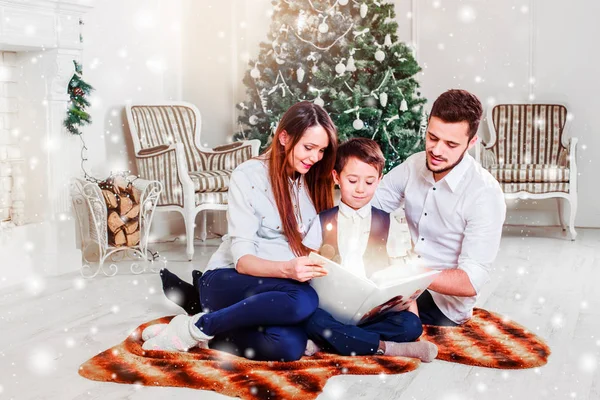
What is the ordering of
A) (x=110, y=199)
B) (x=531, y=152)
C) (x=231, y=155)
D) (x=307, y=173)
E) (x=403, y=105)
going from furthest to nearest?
(x=531, y=152)
(x=231, y=155)
(x=403, y=105)
(x=110, y=199)
(x=307, y=173)

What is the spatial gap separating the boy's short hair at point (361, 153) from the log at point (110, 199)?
187 cm

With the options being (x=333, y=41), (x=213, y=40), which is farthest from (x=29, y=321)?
(x=213, y=40)

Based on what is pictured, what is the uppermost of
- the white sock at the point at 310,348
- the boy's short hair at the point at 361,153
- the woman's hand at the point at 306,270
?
the boy's short hair at the point at 361,153

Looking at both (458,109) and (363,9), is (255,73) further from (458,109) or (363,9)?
(458,109)

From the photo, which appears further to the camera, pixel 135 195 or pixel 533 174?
pixel 533 174

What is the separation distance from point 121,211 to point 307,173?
1730 mm

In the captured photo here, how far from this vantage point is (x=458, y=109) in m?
2.24

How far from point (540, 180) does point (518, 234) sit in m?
0.43

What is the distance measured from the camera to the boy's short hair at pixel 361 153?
225 cm

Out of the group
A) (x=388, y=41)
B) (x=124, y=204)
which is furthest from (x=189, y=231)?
(x=388, y=41)

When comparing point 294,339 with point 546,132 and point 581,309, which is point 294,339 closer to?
point 581,309

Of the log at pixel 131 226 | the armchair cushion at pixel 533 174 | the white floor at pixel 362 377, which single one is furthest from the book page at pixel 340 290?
the armchair cushion at pixel 533 174

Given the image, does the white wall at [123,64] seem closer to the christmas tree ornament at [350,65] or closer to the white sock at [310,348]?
the christmas tree ornament at [350,65]

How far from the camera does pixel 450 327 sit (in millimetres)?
2580
